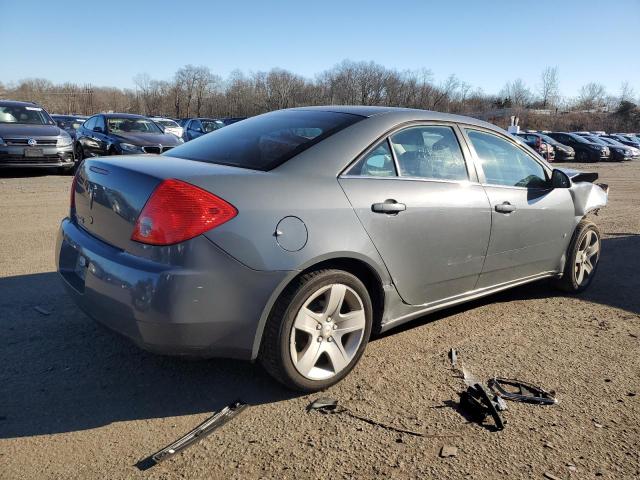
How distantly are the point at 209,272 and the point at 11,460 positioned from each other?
114 centimetres

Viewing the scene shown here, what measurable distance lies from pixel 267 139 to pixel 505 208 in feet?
5.90

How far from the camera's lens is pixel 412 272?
3186 mm

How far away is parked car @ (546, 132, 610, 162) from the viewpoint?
3034cm

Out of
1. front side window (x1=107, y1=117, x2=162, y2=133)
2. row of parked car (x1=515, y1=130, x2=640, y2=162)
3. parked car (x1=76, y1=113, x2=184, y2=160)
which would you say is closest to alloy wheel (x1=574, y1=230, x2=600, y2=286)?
parked car (x1=76, y1=113, x2=184, y2=160)

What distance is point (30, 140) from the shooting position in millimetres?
11625

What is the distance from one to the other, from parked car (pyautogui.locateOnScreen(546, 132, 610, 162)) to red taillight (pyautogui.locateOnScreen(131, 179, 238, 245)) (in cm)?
3274

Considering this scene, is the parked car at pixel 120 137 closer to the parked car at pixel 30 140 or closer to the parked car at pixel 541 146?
the parked car at pixel 30 140

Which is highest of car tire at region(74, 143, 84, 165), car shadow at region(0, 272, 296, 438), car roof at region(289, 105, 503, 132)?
car roof at region(289, 105, 503, 132)

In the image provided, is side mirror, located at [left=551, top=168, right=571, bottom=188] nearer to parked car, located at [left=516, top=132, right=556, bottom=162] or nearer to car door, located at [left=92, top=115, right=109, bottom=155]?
car door, located at [left=92, top=115, right=109, bottom=155]

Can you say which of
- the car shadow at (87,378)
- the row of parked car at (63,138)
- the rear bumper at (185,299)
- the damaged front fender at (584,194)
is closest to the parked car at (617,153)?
the row of parked car at (63,138)

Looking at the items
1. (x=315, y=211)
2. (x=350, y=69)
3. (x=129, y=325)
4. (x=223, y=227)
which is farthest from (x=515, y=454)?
(x=350, y=69)

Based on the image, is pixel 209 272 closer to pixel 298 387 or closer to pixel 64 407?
pixel 298 387

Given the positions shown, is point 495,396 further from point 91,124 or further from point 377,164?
point 91,124

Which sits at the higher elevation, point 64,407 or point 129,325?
point 129,325
